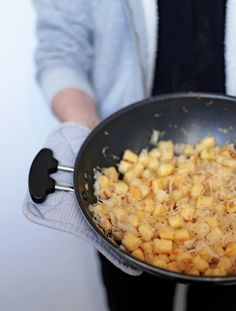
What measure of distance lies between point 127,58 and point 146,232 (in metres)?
0.34

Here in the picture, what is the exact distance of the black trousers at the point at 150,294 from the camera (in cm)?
86

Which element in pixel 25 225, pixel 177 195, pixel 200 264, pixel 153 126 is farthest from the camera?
pixel 25 225

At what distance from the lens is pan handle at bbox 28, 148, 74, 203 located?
63 cm

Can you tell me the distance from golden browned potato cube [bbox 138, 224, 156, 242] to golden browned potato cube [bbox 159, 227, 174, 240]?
0.5 inches

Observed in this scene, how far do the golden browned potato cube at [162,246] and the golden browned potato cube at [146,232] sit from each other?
2cm

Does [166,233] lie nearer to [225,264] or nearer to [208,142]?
[225,264]

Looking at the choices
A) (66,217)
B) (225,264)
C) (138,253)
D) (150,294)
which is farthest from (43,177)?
(150,294)

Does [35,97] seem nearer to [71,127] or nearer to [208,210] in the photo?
[71,127]

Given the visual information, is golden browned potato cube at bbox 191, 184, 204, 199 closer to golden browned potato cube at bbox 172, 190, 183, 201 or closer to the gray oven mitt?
golden browned potato cube at bbox 172, 190, 183, 201

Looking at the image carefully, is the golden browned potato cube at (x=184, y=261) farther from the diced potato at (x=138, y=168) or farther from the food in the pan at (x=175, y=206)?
the diced potato at (x=138, y=168)

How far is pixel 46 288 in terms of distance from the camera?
1.15m

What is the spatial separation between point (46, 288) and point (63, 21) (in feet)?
2.16

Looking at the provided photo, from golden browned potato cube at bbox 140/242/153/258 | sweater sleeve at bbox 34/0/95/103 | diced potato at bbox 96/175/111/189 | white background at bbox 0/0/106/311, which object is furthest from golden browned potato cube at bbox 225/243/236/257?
white background at bbox 0/0/106/311

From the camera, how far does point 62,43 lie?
844mm
